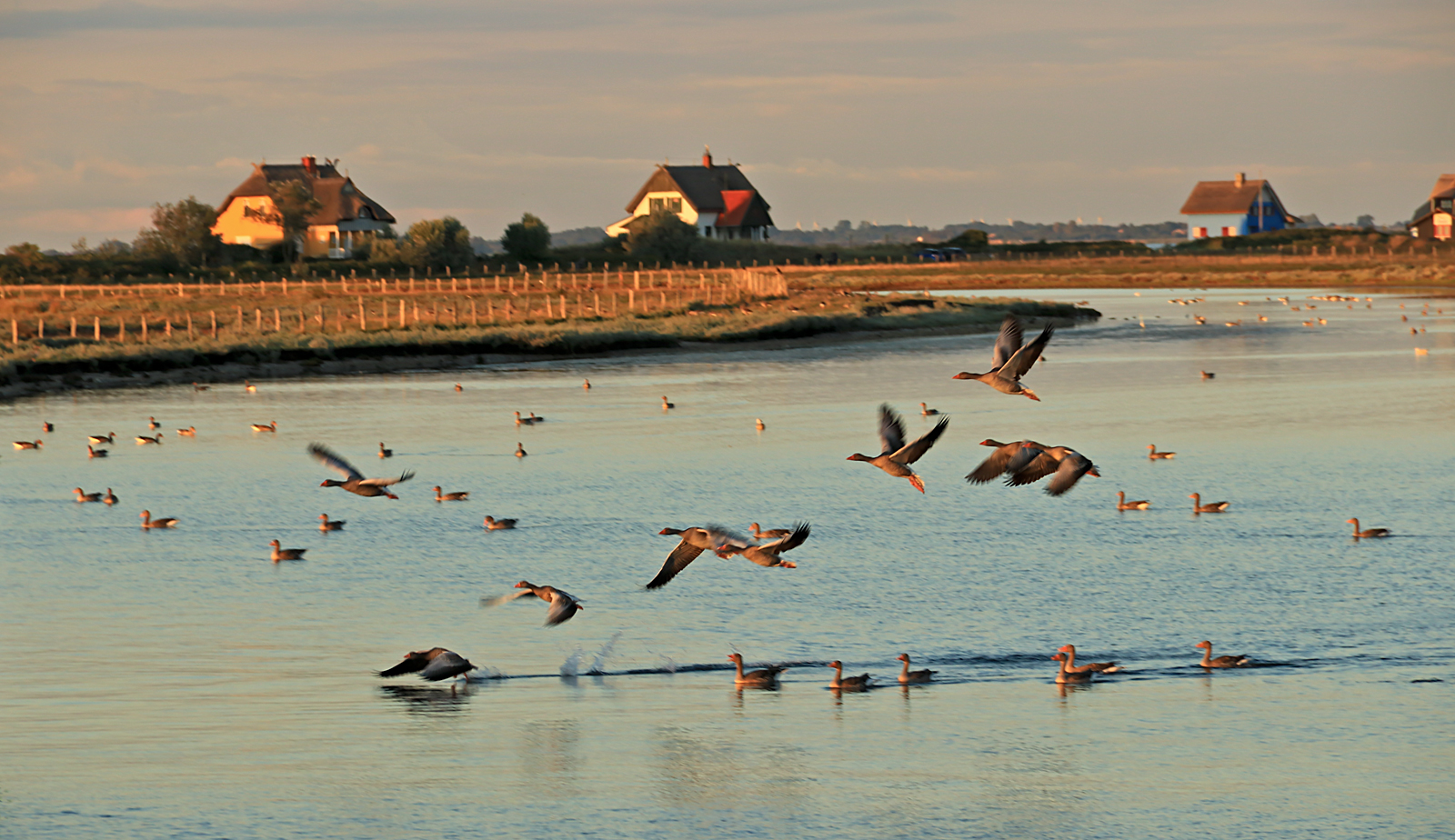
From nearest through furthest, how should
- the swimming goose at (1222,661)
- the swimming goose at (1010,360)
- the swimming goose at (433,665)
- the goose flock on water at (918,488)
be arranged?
the swimming goose at (1010,360)
the goose flock on water at (918,488)
the swimming goose at (433,665)
the swimming goose at (1222,661)

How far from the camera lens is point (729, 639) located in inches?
1013

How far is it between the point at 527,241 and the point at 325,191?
18489 mm

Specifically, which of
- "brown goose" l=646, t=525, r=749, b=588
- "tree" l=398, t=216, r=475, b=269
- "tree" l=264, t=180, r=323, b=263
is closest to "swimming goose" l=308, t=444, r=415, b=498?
"brown goose" l=646, t=525, r=749, b=588

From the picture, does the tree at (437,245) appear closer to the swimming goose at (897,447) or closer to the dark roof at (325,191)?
the dark roof at (325,191)

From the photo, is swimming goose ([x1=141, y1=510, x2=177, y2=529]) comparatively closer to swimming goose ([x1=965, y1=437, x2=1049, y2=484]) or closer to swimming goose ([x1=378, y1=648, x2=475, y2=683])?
swimming goose ([x1=378, y1=648, x2=475, y2=683])

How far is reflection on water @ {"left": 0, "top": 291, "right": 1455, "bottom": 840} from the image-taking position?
18719mm

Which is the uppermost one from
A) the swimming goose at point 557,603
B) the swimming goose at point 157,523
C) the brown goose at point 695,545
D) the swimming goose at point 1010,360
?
the swimming goose at point 1010,360

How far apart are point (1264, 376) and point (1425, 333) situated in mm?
20826

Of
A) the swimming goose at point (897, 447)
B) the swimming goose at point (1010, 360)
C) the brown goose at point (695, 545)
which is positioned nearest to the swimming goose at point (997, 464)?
the swimming goose at point (897, 447)

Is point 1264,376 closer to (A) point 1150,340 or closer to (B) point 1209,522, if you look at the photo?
(A) point 1150,340

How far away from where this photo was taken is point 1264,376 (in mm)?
66875

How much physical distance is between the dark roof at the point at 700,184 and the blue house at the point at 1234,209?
4710 cm

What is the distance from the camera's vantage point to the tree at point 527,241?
133750 mm

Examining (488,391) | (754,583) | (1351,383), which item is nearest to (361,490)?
(754,583)
